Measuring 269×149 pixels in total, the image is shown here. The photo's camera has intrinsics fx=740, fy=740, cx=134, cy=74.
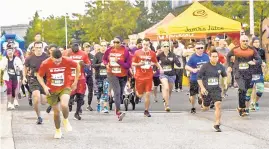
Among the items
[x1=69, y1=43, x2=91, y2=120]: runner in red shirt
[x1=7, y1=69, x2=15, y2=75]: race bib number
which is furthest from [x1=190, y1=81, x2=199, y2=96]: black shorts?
[x1=7, y1=69, x2=15, y2=75]: race bib number

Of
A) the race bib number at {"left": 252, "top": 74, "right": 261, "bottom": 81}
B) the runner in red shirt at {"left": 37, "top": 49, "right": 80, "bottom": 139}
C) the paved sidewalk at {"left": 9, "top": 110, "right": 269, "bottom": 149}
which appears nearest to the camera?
the paved sidewalk at {"left": 9, "top": 110, "right": 269, "bottom": 149}

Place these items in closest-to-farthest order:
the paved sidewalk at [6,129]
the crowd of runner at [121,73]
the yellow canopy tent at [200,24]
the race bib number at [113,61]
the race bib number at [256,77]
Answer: the paved sidewalk at [6,129]
the crowd of runner at [121,73]
the race bib number at [113,61]
the race bib number at [256,77]
the yellow canopy tent at [200,24]

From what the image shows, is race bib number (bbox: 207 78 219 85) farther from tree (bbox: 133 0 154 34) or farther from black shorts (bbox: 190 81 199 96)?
tree (bbox: 133 0 154 34)

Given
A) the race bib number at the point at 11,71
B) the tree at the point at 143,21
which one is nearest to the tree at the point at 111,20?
the tree at the point at 143,21

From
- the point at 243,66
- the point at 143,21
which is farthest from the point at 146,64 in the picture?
the point at 143,21

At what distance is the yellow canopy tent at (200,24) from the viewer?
102ft

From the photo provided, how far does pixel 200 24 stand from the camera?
31.5 metres

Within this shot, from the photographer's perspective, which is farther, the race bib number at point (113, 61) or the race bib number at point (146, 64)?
the race bib number at point (146, 64)

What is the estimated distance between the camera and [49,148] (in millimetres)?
11133

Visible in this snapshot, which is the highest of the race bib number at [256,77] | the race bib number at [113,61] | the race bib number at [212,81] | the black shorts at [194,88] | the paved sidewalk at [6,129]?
the race bib number at [113,61]

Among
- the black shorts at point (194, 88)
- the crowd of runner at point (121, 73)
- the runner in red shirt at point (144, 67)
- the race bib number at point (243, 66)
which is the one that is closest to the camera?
the crowd of runner at point (121, 73)

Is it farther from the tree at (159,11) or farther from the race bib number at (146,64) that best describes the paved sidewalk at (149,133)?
the tree at (159,11)

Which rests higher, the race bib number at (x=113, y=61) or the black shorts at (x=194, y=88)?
the race bib number at (x=113, y=61)

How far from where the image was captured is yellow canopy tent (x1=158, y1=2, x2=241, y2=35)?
1225 inches
